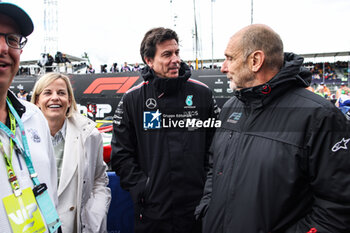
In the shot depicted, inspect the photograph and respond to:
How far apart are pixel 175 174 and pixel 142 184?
0.28 metres

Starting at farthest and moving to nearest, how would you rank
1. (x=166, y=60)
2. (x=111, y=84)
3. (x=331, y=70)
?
(x=331, y=70)
(x=111, y=84)
(x=166, y=60)

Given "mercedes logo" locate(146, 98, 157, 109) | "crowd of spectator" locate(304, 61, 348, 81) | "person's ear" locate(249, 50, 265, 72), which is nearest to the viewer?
"person's ear" locate(249, 50, 265, 72)

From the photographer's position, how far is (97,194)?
2072mm

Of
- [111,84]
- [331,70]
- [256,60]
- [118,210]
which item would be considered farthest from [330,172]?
[331,70]

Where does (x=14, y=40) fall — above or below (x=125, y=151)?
above

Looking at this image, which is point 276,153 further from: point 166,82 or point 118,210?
point 118,210

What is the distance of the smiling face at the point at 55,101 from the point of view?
2.13 meters

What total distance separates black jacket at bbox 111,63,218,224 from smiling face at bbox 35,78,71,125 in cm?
51

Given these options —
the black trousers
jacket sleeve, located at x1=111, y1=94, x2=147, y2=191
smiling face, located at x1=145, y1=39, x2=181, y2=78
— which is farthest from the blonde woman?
smiling face, located at x1=145, y1=39, x2=181, y2=78

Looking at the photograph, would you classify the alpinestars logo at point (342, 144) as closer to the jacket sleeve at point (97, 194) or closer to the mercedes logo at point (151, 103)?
the mercedes logo at point (151, 103)

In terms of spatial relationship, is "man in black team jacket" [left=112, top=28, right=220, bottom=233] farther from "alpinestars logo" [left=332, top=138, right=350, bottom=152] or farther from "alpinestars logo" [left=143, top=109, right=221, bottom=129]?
"alpinestars logo" [left=332, top=138, right=350, bottom=152]

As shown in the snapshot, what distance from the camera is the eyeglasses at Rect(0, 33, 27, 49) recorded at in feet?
3.70

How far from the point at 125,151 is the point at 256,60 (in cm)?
130

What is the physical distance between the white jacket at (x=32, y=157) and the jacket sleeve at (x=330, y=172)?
1.37 meters
